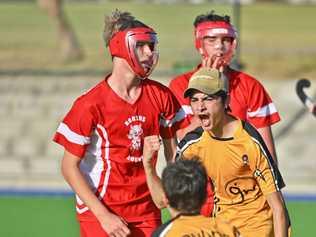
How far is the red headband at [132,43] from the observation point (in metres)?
6.22

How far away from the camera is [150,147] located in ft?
19.2

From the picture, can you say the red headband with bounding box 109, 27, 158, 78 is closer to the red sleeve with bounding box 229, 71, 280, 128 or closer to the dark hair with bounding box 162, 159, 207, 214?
the red sleeve with bounding box 229, 71, 280, 128

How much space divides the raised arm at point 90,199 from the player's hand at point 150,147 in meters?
0.38

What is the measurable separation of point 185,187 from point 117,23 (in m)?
1.75

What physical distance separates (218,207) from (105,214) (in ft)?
2.46

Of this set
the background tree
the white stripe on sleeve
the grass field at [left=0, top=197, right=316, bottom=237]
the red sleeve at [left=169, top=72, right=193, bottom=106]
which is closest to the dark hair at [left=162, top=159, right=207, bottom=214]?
the white stripe on sleeve

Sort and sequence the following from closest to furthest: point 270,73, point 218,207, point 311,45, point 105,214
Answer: point 105,214 → point 218,207 → point 270,73 → point 311,45

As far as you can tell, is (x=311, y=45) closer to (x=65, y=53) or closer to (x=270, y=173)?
(x=65, y=53)

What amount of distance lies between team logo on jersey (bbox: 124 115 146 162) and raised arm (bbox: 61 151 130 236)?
296 millimetres

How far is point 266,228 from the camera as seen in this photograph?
640 cm

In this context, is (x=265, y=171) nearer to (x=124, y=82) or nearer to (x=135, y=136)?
(x=135, y=136)

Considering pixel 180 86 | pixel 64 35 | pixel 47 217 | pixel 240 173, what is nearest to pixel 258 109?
pixel 180 86

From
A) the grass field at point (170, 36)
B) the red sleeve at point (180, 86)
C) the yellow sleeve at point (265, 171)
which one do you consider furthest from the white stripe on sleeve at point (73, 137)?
the grass field at point (170, 36)

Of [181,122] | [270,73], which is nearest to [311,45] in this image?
[270,73]
